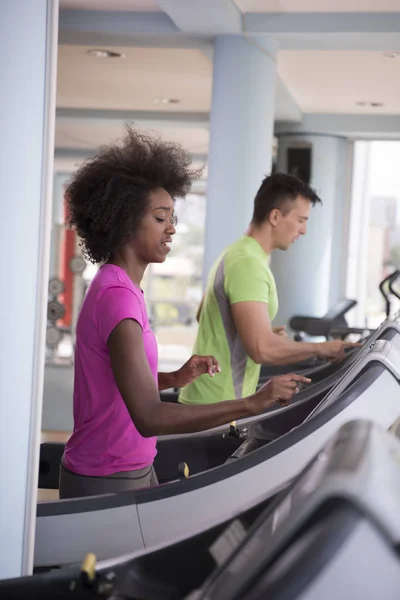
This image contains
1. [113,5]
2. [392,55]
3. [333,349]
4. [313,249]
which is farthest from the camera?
[313,249]

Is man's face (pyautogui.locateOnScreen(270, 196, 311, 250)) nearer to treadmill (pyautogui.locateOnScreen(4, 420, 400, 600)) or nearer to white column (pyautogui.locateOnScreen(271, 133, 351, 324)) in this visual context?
treadmill (pyautogui.locateOnScreen(4, 420, 400, 600))

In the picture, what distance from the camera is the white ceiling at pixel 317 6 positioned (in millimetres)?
4695

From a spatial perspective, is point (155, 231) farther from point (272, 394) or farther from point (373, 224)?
point (373, 224)

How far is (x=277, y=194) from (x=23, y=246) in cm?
176

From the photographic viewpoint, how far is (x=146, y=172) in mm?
1997

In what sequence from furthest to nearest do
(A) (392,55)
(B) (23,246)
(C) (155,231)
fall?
1. (A) (392,55)
2. (C) (155,231)
3. (B) (23,246)

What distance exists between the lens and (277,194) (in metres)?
2.93

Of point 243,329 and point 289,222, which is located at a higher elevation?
point 289,222

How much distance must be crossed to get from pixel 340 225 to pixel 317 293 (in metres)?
0.94

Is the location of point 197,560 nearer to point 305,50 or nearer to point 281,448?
point 281,448

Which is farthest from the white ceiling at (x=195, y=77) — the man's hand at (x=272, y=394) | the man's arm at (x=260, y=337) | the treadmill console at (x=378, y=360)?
the man's hand at (x=272, y=394)

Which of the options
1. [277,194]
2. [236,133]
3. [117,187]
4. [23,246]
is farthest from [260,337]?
[236,133]

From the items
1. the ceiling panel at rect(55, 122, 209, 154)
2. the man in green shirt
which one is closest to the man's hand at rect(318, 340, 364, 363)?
the man in green shirt

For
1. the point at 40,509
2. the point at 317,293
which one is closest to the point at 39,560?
the point at 40,509
